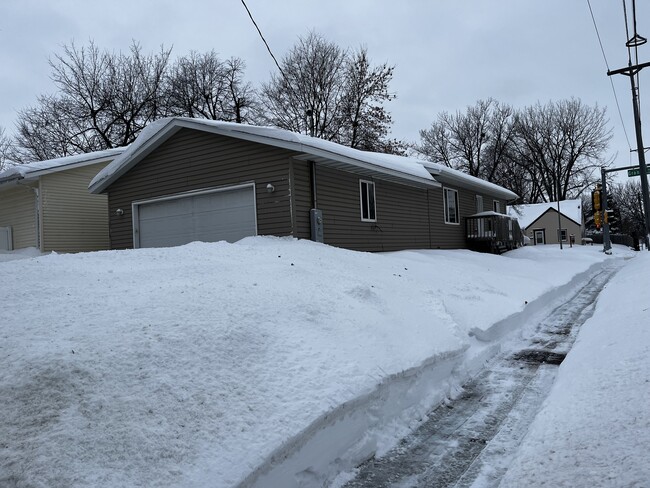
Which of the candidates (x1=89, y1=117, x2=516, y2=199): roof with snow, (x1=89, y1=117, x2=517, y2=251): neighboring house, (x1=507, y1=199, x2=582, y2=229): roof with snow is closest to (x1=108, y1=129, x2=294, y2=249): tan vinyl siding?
(x1=89, y1=117, x2=517, y2=251): neighboring house

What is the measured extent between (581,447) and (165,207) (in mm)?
12094

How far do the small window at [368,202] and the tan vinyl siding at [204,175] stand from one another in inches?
122

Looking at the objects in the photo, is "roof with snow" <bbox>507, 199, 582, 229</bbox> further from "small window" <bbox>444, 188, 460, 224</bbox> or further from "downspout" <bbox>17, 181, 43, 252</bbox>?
"downspout" <bbox>17, 181, 43, 252</bbox>

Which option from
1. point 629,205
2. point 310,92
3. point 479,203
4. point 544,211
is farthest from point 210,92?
point 629,205

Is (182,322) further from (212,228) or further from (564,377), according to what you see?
(212,228)

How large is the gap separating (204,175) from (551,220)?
135 feet

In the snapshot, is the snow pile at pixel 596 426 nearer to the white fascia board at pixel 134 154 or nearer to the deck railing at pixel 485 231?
the white fascia board at pixel 134 154

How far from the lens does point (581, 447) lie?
2.76 m

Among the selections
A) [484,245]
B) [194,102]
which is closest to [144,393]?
[484,245]

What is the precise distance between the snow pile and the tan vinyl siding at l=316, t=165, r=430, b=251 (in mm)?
7930

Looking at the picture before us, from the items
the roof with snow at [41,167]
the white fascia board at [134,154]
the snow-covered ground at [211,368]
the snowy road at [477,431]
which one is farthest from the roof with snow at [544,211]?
the snow-covered ground at [211,368]

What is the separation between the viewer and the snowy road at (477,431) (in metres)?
3.18

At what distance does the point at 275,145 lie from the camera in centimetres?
1053

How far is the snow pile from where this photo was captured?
2.47 metres
